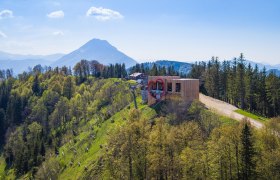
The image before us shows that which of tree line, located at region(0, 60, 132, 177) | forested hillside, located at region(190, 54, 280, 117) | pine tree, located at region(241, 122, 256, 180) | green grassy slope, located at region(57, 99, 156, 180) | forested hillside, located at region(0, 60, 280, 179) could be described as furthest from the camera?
tree line, located at region(0, 60, 132, 177)

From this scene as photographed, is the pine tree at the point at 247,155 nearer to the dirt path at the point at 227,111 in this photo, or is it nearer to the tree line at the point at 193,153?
the tree line at the point at 193,153

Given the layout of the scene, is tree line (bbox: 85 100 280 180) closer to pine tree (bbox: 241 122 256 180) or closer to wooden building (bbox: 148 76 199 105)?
pine tree (bbox: 241 122 256 180)

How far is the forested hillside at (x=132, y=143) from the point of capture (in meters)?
36.8

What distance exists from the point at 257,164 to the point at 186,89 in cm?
3591

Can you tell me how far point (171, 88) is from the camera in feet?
247

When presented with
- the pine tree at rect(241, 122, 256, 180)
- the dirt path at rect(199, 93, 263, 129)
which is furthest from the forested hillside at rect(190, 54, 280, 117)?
the pine tree at rect(241, 122, 256, 180)

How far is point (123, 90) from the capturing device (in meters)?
121

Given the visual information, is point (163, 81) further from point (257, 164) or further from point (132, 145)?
point (257, 164)

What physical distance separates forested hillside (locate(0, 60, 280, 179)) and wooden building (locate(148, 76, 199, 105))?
367cm

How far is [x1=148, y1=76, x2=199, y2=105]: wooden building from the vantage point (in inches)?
2758

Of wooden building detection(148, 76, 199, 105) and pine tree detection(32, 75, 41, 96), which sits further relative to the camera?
pine tree detection(32, 75, 41, 96)

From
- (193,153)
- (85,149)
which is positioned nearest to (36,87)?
(85,149)

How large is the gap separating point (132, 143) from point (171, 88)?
111 ft

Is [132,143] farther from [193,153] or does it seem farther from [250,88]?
[250,88]
